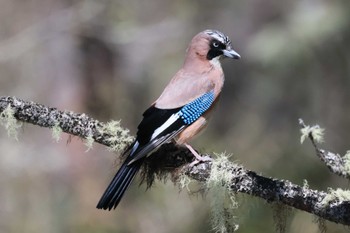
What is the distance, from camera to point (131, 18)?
9.39 metres

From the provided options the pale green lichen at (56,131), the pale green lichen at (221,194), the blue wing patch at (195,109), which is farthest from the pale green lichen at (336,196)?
the pale green lichen at (56,131)

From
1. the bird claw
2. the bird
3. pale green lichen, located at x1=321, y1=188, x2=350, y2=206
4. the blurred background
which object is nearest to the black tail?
the bird

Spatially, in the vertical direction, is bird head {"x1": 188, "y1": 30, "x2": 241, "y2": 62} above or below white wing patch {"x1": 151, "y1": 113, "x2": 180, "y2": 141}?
above

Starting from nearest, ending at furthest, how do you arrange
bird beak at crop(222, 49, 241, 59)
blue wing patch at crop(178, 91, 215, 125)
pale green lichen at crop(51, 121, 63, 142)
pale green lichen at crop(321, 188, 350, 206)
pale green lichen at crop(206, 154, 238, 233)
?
pale green lichen at crop(321, 188, 350, 206) → pale green lichen at crop(206, 154, 238, 233) → pale green lichen at crop(51, 121, 63, 142) → blue wing patch at crop(178, 91, 215, 125) → bird beak at crop(222, 49, 241, 59)

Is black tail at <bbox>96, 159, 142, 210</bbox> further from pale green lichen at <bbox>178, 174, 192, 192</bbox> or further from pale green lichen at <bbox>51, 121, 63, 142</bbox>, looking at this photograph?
pale green lichen at <bbox>51, 121, 63, 142</bbox>

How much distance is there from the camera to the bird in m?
4.20

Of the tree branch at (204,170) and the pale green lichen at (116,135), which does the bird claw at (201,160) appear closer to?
the tree branch at (204,170)

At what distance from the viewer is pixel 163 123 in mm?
4465

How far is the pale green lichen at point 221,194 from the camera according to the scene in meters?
3.88

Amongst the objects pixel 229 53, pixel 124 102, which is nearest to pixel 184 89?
pixel 229 53

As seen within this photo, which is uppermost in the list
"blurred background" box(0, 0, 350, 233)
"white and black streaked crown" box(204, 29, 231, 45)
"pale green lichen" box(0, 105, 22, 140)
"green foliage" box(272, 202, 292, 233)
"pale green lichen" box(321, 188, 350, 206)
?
"blurred background" box(0, 0, 350, 233)

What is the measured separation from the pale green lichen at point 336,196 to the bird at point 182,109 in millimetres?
927

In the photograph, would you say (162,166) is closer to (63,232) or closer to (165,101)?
(165,101)

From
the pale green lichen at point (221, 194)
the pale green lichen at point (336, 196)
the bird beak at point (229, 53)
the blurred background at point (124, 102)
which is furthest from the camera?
the blurred background at point (124, 102)
